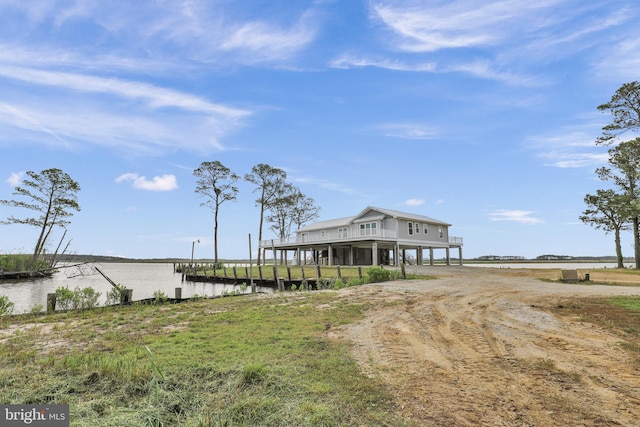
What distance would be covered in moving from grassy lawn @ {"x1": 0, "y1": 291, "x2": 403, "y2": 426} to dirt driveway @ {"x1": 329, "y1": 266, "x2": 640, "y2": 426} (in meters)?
0.55

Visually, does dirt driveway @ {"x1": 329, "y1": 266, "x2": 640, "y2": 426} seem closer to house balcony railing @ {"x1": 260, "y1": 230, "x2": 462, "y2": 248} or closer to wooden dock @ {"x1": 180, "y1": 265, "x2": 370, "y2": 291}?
wooden dock @ {"x1": 180, "y1": 265, "x2": 370, "y2": 291}

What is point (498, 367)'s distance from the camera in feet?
17.2

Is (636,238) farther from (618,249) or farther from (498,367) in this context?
(498,367)

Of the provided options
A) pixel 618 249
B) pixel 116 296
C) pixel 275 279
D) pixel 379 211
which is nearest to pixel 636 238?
pixel 618 249

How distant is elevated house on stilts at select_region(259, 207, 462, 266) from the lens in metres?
34.1

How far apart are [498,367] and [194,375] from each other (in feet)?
14.7

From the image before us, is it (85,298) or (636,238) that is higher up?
(636,238)

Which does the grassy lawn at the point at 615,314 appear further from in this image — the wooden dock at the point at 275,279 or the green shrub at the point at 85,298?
the green shrub at the point at 85,298

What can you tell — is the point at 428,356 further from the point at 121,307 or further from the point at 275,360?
the point at 121,307

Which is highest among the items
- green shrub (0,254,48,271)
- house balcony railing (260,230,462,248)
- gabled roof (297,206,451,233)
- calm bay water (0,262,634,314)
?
gabled roof (297,206,451,233)

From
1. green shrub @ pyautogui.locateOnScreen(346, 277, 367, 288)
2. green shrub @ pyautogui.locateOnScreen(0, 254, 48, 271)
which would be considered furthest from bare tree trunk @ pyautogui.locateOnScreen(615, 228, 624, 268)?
green shrub @ pyautogui.locateOnScreen(0, 254, 48, 271)

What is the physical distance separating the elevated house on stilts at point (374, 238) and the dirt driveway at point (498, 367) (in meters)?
24.0

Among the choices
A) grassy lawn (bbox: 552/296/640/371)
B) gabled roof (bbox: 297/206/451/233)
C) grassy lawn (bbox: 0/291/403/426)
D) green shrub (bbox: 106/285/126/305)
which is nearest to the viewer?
grassy lawn (bbox: 0/291/403/426)

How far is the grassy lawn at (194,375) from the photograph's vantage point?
3.80 metres
